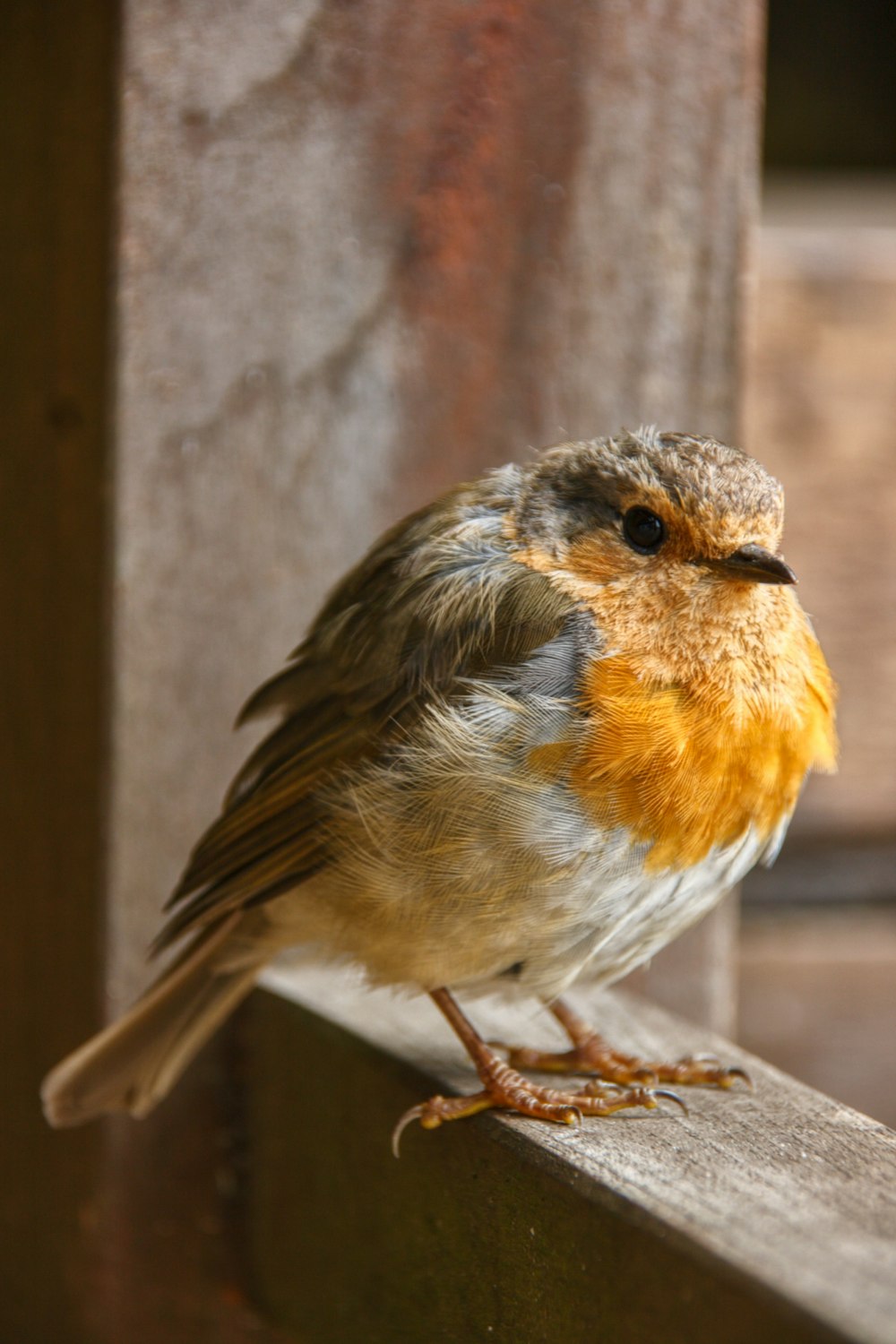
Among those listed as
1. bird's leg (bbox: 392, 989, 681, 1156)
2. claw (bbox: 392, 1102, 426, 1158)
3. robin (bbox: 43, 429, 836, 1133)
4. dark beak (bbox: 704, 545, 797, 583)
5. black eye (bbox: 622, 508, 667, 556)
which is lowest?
claw (bbox: 392, 1102, 426, 1158)

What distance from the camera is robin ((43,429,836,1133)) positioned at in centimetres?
209

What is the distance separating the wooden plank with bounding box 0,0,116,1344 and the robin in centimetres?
20

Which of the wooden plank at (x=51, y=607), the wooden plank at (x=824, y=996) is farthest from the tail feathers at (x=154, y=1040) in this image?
the wooden plank at (x=824, y=996)

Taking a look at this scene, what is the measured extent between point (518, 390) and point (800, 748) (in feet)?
2.36

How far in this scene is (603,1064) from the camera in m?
2.31

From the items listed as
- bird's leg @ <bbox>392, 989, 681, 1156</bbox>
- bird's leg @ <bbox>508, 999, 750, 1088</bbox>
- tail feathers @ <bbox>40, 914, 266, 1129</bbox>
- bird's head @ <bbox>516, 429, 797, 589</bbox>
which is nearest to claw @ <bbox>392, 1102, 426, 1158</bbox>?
bird's leg @ <bbox>392, 989, 681, 1156</bbox>

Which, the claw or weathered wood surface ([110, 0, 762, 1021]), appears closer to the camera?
the claw

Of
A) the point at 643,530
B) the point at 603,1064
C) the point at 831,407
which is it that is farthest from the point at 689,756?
the point at 831,407

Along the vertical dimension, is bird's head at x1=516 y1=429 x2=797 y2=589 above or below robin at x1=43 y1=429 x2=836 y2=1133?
above

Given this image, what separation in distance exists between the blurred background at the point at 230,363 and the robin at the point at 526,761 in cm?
14

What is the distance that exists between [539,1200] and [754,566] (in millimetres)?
808

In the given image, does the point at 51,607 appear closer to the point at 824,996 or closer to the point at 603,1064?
the point at 603,1064

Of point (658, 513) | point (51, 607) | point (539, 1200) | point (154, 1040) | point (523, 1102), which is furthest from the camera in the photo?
point (51, 607)

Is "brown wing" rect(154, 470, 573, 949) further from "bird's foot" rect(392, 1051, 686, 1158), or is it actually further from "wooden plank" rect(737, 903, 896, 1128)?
"wooden plank" rect(737, 903, 896, 1128)
